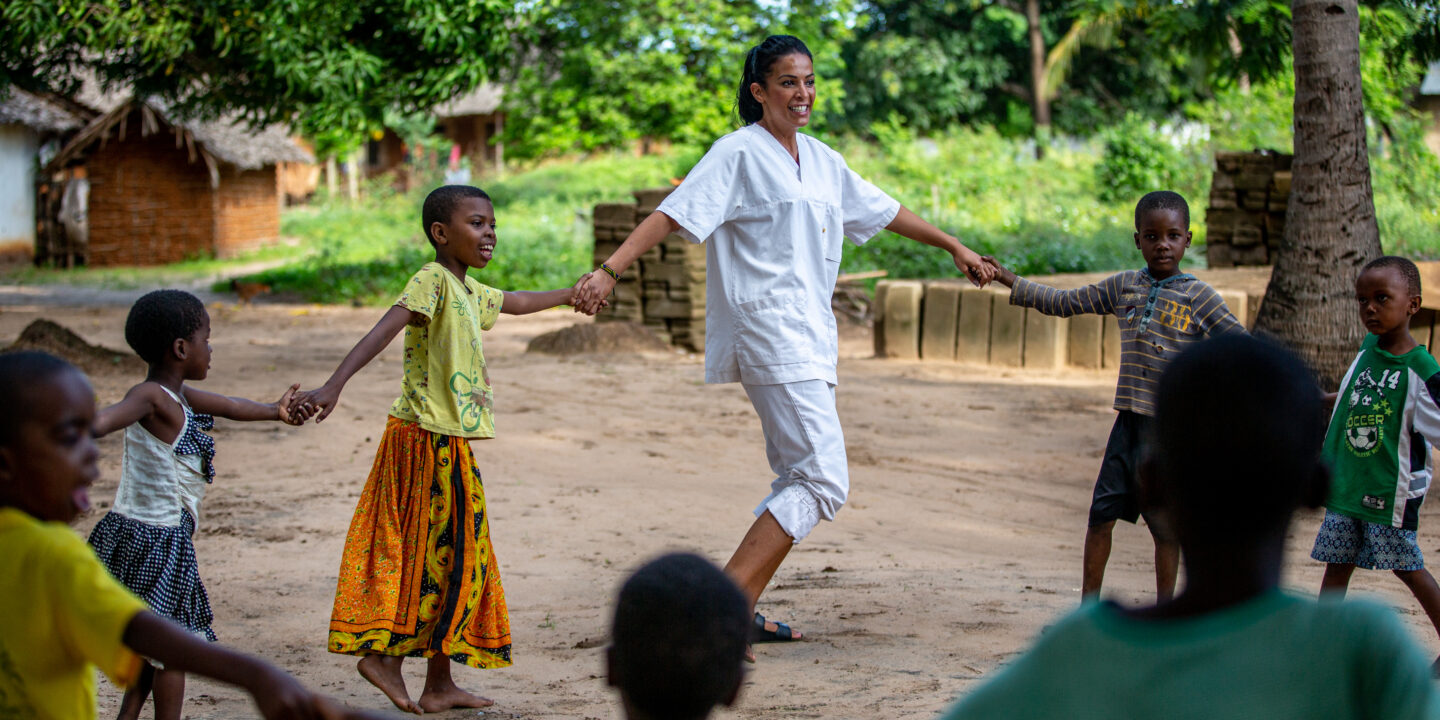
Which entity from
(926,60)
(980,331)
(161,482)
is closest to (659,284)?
(980,331)

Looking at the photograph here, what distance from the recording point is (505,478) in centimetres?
701

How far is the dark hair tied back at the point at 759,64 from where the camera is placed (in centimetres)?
397

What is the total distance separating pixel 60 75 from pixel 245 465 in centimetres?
1061

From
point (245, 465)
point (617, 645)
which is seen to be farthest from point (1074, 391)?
point (617, 645)

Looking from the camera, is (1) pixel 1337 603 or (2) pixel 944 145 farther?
(2) pixel 944 145

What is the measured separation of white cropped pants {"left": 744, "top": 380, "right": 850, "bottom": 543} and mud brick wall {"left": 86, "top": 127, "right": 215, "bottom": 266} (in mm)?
23775

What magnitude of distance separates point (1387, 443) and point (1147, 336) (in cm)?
78

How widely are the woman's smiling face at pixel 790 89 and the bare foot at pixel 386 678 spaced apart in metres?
2.11

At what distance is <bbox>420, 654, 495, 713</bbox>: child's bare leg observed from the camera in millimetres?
3594

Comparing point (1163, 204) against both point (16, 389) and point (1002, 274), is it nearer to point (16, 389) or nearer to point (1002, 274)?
point (1002, 274)

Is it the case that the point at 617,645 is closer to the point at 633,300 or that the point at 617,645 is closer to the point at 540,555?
the point at 540,555

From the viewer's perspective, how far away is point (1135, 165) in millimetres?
22750

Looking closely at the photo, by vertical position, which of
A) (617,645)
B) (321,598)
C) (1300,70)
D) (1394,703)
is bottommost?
(321,598)

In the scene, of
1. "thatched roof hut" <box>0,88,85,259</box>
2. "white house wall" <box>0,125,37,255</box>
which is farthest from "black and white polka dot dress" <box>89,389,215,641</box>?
"white house wall" <box>0,125,37,255</box>
